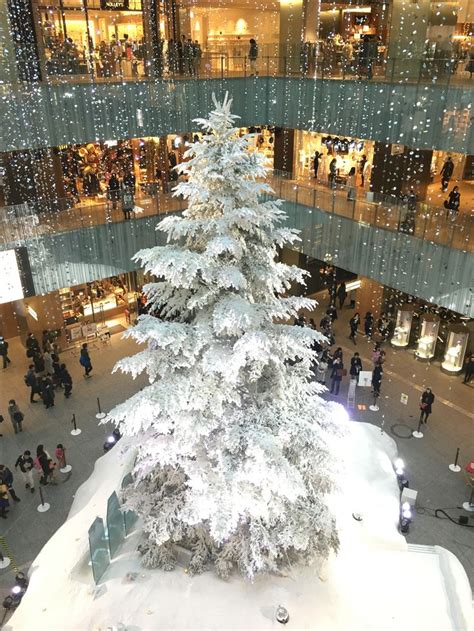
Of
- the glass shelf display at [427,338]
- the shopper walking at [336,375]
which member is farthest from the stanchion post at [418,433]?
the glass shelf display at [427,338]

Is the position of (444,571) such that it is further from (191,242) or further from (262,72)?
(262,72)

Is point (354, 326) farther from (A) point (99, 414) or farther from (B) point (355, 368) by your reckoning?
(A) point (99, 414)

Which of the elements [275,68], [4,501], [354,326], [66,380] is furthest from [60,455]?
[275,68]

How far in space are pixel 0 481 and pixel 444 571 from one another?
9787mm

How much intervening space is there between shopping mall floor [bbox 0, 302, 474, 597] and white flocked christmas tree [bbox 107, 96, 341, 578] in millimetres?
4657

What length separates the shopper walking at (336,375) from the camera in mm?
16859

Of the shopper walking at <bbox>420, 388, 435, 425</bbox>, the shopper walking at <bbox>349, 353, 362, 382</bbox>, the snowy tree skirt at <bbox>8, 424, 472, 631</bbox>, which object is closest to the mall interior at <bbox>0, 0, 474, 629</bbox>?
the shopper walking at <bbox>420, 388, 435, 425</bbox>

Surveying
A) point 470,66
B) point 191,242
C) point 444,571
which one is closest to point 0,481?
point 191,242

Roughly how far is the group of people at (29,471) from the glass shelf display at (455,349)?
1273cm

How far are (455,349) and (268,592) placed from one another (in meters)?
12.2

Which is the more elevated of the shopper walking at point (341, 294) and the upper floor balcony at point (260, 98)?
the upper floor balcony at point (260, 98)

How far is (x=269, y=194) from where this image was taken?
60.9 feet

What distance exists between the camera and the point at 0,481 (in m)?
12.8

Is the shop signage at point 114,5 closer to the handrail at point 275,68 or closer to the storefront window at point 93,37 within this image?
the storefront window at point 93,37
